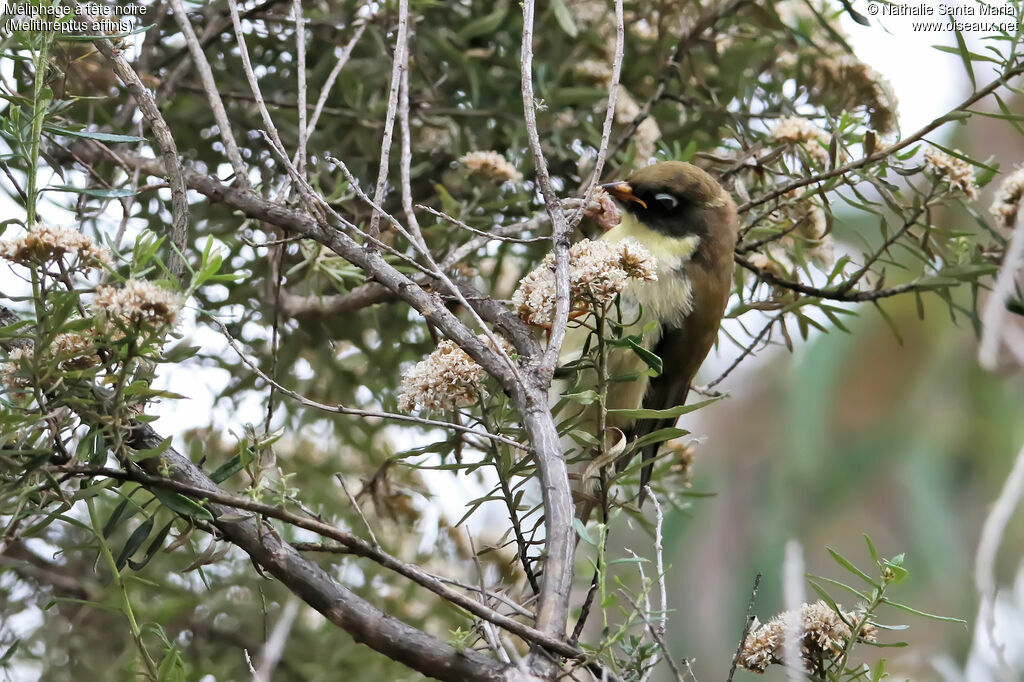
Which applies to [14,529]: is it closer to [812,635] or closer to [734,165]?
[812,635]

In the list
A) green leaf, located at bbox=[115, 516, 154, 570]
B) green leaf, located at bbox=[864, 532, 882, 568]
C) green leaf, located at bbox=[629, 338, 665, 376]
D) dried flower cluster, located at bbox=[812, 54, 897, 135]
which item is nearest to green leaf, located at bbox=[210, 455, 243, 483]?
green leaf, located at bbox=[115, 516, 154, 570]

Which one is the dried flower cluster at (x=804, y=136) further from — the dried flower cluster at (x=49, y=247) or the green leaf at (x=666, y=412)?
the dried flower cluster at (x=49, y=247)

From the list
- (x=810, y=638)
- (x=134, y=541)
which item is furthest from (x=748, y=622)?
(x=134, y=541)

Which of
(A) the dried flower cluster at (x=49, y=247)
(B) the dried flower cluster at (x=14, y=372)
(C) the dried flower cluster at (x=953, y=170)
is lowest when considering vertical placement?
(B) the dried flower cluster at (x=14, y=372)

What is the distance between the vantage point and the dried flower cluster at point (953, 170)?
0.89 metres

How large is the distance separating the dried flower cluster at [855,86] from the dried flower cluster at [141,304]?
83 cm

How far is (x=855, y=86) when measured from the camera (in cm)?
115

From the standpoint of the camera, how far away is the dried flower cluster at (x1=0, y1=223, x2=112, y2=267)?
54 centimetres

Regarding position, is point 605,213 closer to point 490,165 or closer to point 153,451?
point 490,165

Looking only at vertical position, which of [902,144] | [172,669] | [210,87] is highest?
[902,144]

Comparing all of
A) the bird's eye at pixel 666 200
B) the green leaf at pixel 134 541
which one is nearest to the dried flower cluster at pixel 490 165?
the bird's eye at pixel 666 200

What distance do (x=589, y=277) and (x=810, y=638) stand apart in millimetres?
279

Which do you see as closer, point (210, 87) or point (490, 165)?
point (210, 87)

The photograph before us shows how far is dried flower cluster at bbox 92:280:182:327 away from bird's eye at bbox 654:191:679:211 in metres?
0.75
